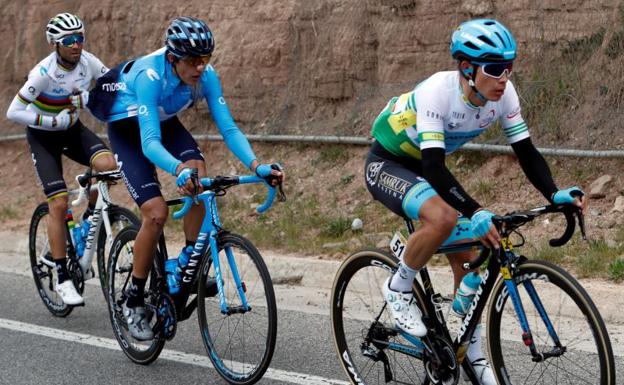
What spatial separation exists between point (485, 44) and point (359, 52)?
7.16 metres

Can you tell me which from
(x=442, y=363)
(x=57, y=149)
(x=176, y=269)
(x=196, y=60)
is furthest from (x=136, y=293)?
(x=442, y=363)

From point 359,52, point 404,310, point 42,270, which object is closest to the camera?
point 404,310

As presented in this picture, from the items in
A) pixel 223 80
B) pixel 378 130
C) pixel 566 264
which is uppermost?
pixel 378 130

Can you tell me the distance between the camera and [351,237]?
9.76 m

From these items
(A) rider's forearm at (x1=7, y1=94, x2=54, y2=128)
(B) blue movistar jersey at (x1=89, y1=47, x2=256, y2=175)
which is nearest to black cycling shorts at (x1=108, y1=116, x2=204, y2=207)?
(B) blue movistar jersey at (x1=89, y1=47, x2=256, y2=175)

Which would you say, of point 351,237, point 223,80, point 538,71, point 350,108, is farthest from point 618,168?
point 223,80

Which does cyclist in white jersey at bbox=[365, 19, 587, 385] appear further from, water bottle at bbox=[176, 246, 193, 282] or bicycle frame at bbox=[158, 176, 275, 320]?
water bottle at bbox=[176, 246, 193, 282]

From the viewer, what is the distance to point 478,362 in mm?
5188

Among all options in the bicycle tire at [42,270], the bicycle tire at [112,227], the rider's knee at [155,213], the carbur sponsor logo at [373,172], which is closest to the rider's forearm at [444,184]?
the carbur sponsor logo at [373,172]

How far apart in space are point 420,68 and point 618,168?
2.89 meters

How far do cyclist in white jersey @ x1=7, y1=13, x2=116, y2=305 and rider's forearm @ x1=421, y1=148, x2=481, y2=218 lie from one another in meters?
3.89

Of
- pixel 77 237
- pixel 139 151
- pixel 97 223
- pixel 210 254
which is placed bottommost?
pixel 77 237

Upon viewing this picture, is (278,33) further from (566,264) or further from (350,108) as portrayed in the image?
(566,264)

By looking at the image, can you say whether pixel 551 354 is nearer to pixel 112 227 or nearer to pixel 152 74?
pixel 152 74
